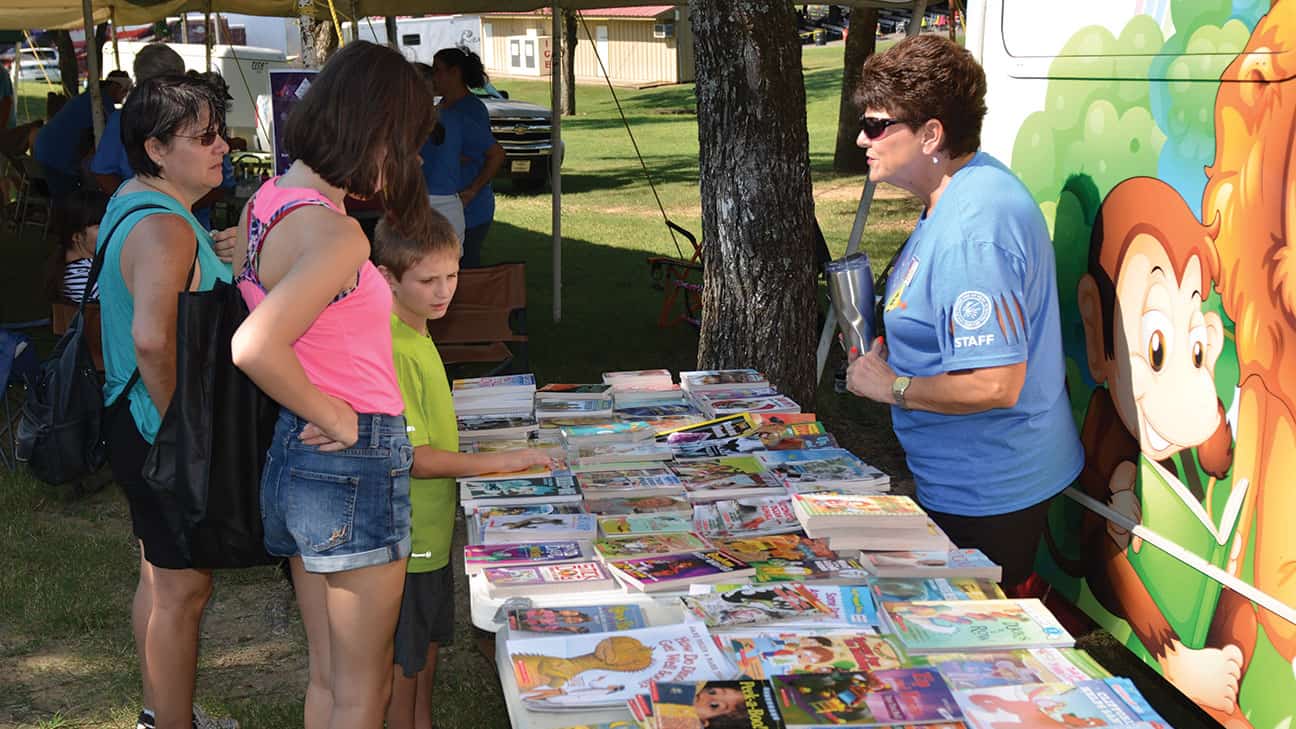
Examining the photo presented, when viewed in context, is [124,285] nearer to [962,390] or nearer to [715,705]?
[715,705]

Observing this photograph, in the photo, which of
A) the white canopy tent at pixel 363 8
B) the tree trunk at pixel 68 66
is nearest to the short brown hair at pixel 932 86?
the white canopy tent at pixel 363 8

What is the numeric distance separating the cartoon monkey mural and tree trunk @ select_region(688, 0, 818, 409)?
2045 millimetres

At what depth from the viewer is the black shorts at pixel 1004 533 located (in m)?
3.00

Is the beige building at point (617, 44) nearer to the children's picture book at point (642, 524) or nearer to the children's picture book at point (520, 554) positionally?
the children's picture book at point (642, 524)

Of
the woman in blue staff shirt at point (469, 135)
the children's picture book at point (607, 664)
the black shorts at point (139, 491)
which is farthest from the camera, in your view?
the woman in blue staff shirt at point (469, 135)

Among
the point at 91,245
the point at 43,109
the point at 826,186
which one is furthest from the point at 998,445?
the point at 43,109

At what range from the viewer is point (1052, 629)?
7.73 feet

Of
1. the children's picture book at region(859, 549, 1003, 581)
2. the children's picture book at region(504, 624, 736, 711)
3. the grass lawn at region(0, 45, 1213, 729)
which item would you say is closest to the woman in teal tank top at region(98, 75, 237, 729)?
the grass lawn at region(0, 45, 1213, 729)

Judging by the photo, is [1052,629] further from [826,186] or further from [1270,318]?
[826,186]

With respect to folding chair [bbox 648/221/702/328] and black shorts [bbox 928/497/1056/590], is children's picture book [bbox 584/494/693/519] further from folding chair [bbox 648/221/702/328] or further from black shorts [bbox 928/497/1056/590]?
folding chair [bbox 648/221/702/328]

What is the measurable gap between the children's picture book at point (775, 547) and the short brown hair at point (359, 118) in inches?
44.7

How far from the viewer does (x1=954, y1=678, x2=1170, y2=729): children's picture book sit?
6.55 ft

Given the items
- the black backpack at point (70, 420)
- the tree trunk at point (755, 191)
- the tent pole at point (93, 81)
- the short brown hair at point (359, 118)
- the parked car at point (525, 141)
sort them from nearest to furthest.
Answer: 1. the short brown hair at point (359, 118)
2. the black backpack at point (70, 420)
3. the tree trunk at point (755, 191)
4. the tent pole at point (93, 81)
5. the parked car at point (525, 141)

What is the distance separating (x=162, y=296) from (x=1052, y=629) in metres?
2.05
